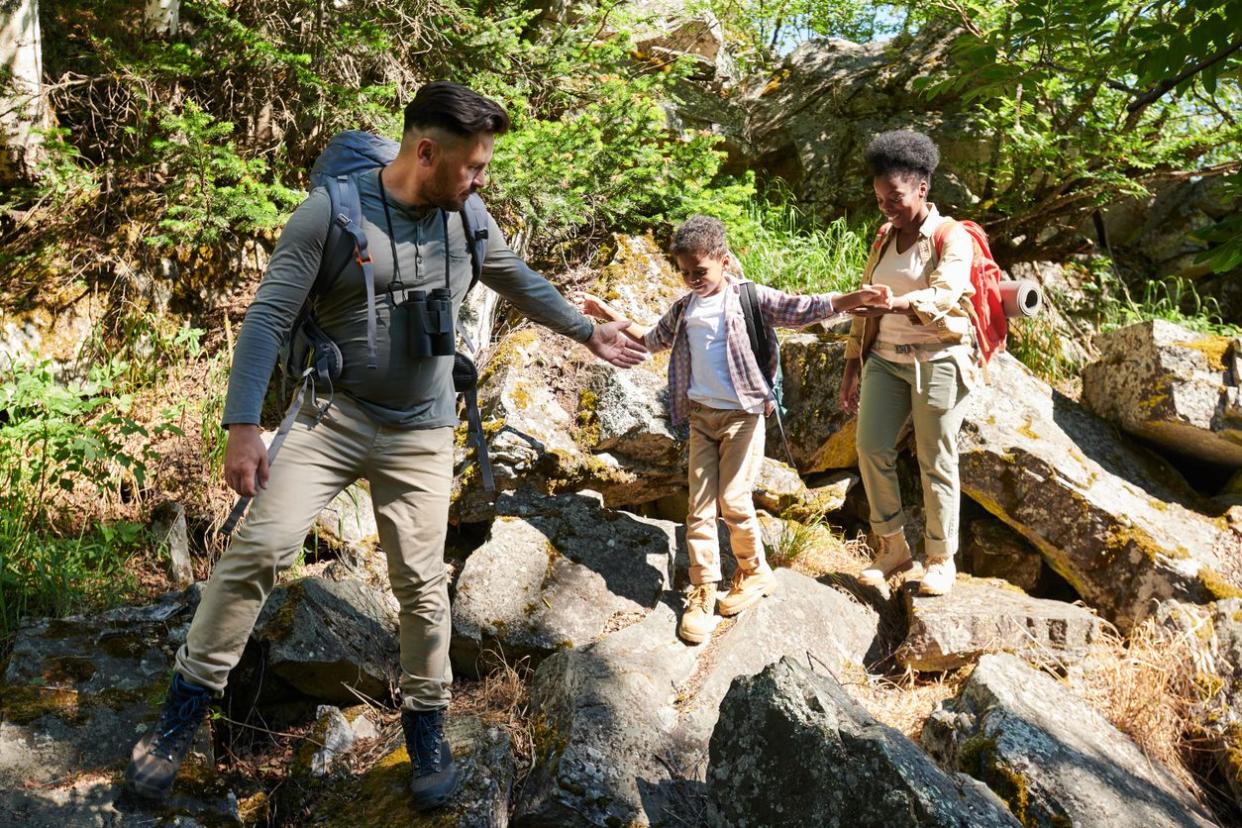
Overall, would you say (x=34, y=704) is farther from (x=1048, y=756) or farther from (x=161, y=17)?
(x=161, y=17)

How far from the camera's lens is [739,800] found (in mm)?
3027

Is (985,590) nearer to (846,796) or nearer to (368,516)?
(846,796)

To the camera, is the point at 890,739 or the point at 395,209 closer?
the point at 890,739

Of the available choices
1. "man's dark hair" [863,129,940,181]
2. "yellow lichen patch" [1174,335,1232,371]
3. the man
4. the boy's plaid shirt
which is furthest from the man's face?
"yellow lichen patch" [1174,335,1232,371]

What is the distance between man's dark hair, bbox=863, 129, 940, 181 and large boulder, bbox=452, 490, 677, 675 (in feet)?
7.83

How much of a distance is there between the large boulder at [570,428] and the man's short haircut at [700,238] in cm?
132

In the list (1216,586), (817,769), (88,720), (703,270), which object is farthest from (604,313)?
(1216,586)

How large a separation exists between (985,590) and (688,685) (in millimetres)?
2044

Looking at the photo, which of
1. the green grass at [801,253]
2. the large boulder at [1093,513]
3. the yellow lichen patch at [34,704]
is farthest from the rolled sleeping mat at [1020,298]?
the yellow lichen patch at [34,704]

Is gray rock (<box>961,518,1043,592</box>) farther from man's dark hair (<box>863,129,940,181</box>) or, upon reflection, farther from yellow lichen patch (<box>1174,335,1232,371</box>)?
man's dark hair (<box>863,129,940,181</box>)

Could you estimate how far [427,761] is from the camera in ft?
10.5

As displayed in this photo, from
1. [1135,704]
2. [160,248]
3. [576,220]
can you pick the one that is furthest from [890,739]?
[160,248]

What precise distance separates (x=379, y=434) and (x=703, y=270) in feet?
6.84

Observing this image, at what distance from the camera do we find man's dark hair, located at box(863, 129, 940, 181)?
4352 mm
